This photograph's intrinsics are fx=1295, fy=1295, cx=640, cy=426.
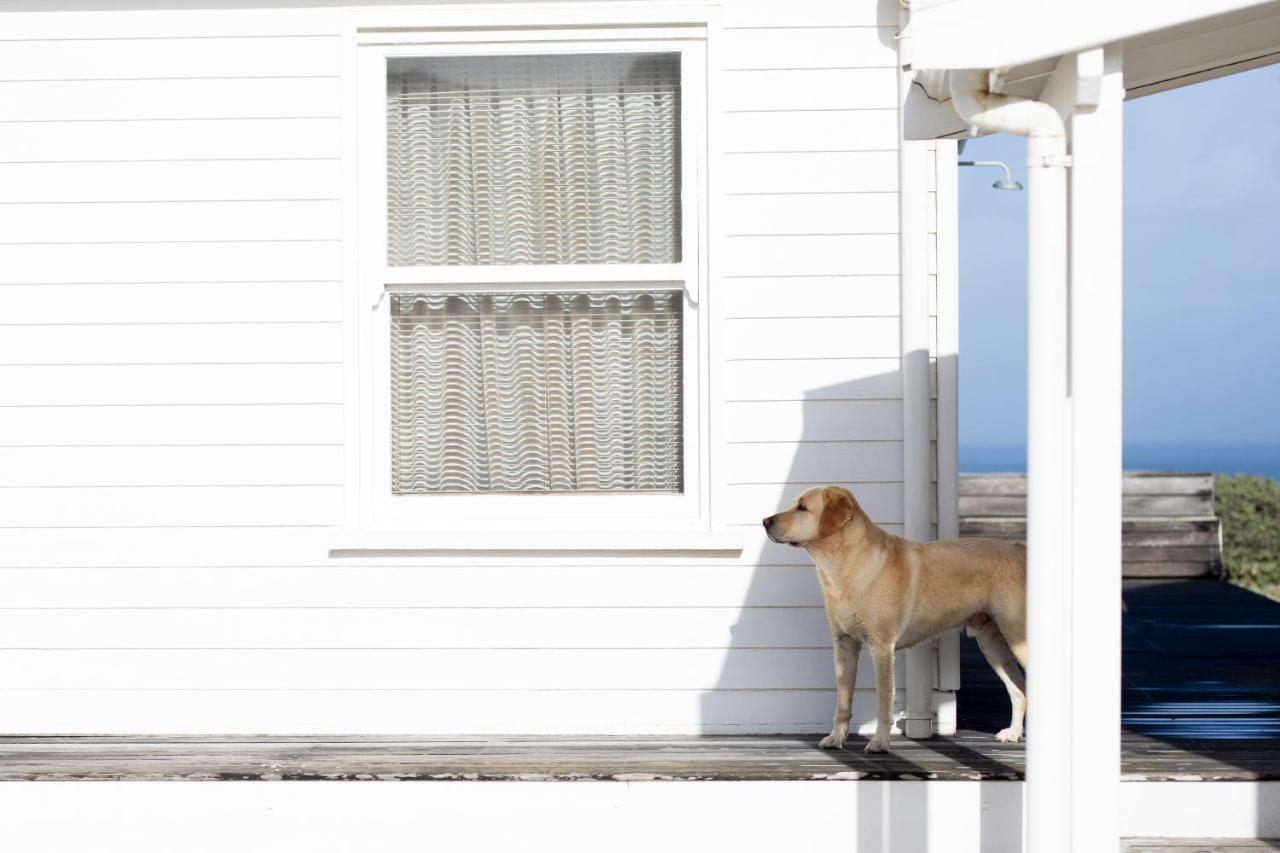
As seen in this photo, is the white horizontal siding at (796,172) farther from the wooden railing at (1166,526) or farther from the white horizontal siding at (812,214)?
the wooden railing at (1166,526)

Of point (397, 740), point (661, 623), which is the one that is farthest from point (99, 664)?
point (661, 623)

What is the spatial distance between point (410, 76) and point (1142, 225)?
6053cm

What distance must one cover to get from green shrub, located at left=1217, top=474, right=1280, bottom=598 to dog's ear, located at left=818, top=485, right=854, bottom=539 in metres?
8.85

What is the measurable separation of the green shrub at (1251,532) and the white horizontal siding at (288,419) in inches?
337

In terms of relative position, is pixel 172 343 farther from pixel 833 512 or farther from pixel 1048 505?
pixel 1048 505

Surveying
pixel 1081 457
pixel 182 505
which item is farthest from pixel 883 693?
pixel 182 505

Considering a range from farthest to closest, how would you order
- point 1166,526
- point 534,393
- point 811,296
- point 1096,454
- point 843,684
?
1. point 1166,526
2. point 534,393
3. point 811,296
4. point 843,684
5. point 1096,454

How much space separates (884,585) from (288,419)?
1.94 meters

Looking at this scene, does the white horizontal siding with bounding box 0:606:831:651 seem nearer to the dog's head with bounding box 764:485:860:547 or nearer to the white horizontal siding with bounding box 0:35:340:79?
the dog's head with bounding box 764:485:860:547

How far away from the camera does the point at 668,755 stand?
374cm

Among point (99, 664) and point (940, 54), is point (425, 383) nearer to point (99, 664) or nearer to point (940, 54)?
point (99, 664)

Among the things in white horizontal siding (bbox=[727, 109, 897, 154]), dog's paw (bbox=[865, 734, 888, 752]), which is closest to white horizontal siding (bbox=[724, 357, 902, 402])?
white horizontal siding (bbox=[727, 109, 897, 154])

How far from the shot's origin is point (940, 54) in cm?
271

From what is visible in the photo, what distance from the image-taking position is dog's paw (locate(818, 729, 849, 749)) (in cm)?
383
